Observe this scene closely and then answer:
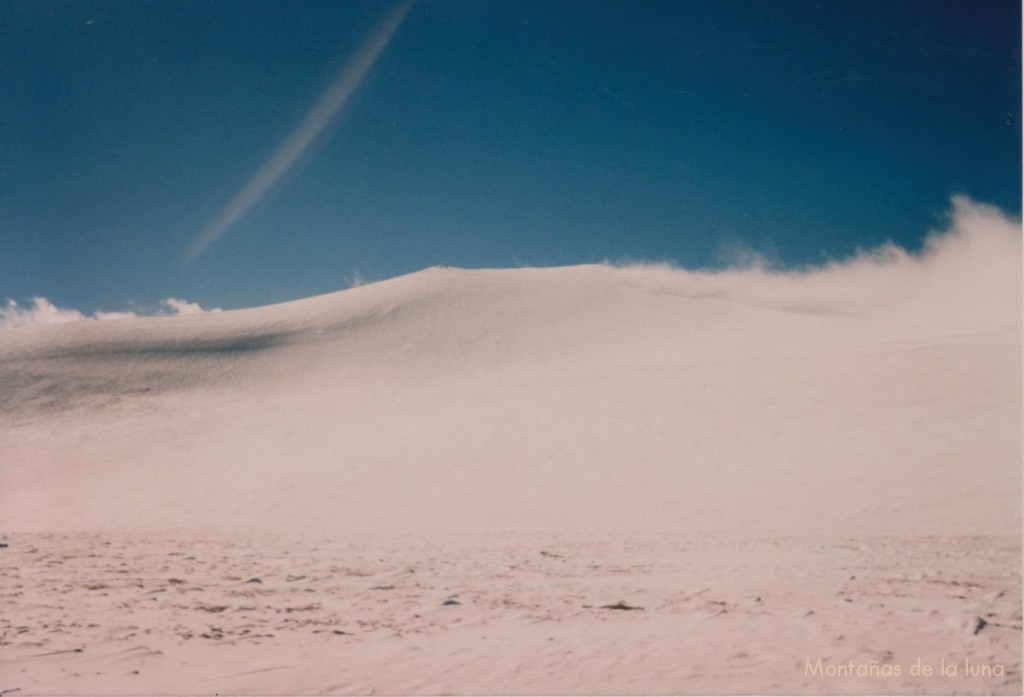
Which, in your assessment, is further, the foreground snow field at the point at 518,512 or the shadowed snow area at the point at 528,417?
the shadowed snow area at the point at 528,417

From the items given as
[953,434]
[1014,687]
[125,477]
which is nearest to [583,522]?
[1014,687]

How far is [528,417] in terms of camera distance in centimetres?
1745

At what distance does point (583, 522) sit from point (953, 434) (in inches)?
340

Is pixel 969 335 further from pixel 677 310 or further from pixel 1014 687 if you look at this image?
pixel 1014 687

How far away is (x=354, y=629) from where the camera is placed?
5.40 metres

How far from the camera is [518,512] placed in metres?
10.6

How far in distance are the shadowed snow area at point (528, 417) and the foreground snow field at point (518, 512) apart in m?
0.12

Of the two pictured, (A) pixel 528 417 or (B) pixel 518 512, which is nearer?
(B) pixel 518 512

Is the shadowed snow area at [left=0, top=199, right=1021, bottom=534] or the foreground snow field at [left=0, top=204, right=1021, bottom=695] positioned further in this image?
the shadowed snow area at [left=0, top=199, right=1021, bottom=534]

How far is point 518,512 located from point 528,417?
696 cm

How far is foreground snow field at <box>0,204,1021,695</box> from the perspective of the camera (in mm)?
4617

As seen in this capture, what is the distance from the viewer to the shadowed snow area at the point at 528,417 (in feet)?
35.2

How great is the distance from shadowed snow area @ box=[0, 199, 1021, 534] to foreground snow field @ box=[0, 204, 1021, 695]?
0.38ft

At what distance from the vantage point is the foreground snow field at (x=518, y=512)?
182 inches
